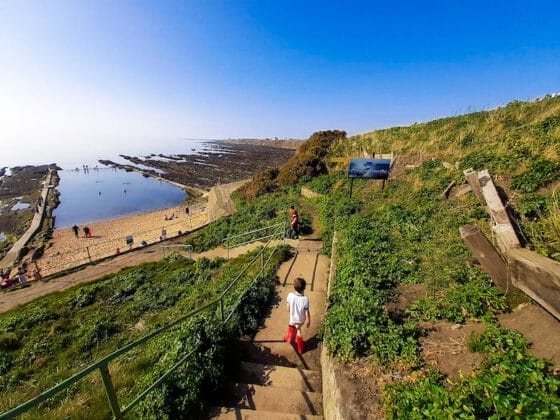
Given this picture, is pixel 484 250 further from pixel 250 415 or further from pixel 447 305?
pixel 250 415

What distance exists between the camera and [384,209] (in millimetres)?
9742

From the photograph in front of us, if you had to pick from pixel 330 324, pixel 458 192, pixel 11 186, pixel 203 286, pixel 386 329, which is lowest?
pixel 11 186

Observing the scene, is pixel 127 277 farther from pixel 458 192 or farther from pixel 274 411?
pixel 458 192

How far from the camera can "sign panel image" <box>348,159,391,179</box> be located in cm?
1166

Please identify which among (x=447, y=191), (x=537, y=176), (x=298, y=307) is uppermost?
(x=537, y=176)

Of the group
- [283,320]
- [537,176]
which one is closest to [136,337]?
[283,320]

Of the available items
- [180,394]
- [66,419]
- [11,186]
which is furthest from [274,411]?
[11,186]

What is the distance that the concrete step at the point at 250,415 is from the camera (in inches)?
133

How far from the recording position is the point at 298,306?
15.5 feet

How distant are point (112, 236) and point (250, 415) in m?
33.4

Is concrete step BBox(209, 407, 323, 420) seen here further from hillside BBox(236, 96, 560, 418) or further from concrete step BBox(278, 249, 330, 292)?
concrete step BBox(278, 249, 330, 292)

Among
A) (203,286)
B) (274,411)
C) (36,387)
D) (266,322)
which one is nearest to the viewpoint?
(274,411)

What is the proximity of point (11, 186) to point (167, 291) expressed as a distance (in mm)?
81857

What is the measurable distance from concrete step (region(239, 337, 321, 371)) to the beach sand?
63.5 ft
